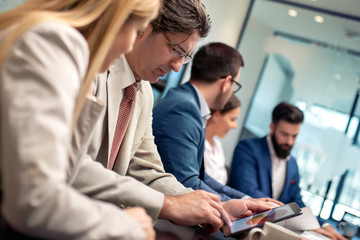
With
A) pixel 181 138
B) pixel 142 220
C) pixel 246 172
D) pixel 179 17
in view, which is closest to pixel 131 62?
pixel 179 17

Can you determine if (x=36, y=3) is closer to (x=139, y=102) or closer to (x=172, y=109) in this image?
(x=139, y=102)

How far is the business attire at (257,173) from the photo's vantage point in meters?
3.49

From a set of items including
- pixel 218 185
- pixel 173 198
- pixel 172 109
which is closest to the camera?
pixel 173 198

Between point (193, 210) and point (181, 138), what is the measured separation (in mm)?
794

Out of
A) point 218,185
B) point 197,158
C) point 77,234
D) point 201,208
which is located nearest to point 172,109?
point 197,158

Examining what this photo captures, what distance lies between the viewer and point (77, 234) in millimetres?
735

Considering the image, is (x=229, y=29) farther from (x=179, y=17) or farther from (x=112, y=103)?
(x=112, y=103)

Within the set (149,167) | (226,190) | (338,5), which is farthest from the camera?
(338,5)

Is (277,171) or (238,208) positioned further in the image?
(277,171)

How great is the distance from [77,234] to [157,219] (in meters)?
0.74

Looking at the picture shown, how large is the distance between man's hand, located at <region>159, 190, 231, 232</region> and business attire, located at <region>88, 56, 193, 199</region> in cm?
18

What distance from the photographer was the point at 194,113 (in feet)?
7.73

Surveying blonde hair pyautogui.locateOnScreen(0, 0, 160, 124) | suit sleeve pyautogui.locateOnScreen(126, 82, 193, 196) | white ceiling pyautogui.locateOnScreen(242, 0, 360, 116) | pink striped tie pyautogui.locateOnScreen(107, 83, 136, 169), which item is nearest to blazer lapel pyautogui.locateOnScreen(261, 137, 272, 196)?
suit sleeve pyautogui.locateOnScreen(126, 82, 193, 196)

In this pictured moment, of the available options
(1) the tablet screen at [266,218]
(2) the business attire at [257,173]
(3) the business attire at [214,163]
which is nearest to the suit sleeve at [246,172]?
(2) the business attire at [257,173]
